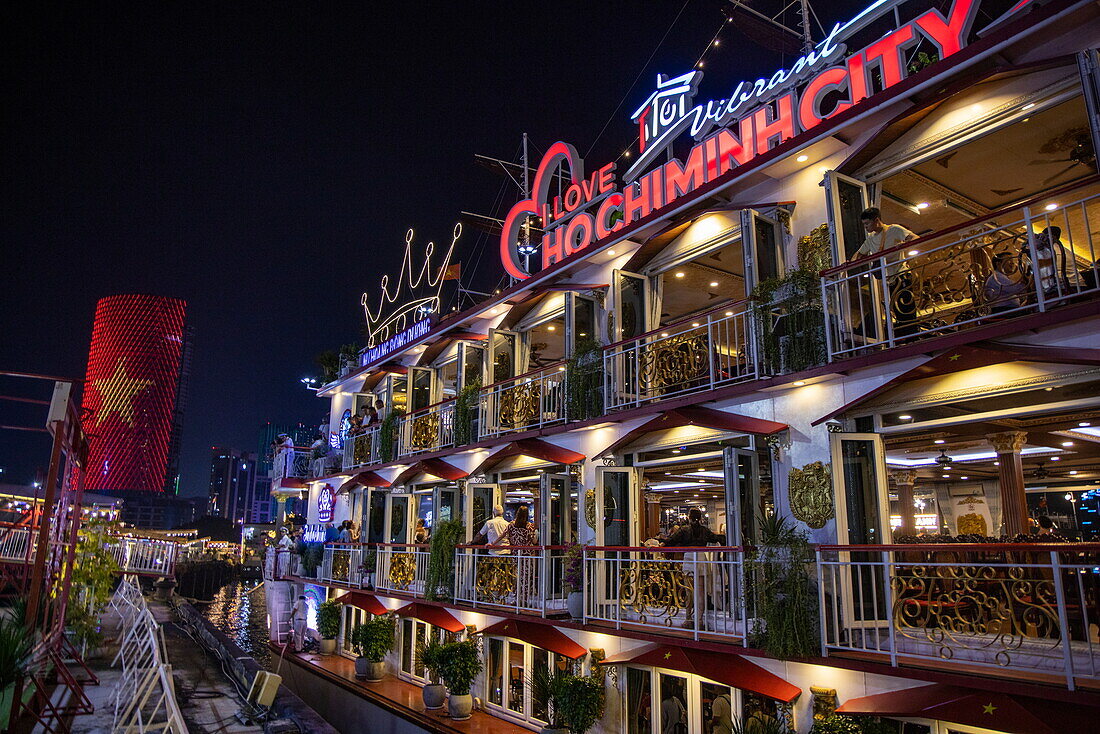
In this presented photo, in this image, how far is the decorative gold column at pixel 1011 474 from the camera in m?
10.3

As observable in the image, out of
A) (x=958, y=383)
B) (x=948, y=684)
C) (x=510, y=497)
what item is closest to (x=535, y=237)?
(x=510, y=497)

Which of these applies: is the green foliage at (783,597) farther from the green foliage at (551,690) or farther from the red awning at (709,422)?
the green foliage at (551,690)

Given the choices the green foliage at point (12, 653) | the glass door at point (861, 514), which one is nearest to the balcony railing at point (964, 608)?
the glass door at point (861, 514)

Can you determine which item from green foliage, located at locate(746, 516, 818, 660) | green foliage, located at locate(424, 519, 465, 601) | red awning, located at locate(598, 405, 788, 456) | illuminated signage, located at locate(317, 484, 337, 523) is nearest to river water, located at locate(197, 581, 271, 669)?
illuminated signage, located at locate(317, 484, 337, 523)

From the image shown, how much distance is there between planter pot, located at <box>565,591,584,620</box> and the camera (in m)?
12.0

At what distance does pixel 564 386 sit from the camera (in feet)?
46.9

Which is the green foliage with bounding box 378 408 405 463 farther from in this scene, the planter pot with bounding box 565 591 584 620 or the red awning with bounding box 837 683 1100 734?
the red awning with bounding box 837 683 1100 734

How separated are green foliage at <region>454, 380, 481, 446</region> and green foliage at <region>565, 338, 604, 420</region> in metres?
4.37

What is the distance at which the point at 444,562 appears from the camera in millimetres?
15852

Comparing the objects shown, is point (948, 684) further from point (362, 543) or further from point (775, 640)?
point (362, 543)

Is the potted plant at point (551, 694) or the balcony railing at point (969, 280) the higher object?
the balcony railing at point (969, 280)

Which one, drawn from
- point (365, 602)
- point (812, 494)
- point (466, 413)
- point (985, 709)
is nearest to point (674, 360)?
point (812, 494)

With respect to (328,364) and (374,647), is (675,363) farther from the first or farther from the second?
(328,364)

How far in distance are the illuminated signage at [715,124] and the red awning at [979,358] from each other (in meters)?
4.24
